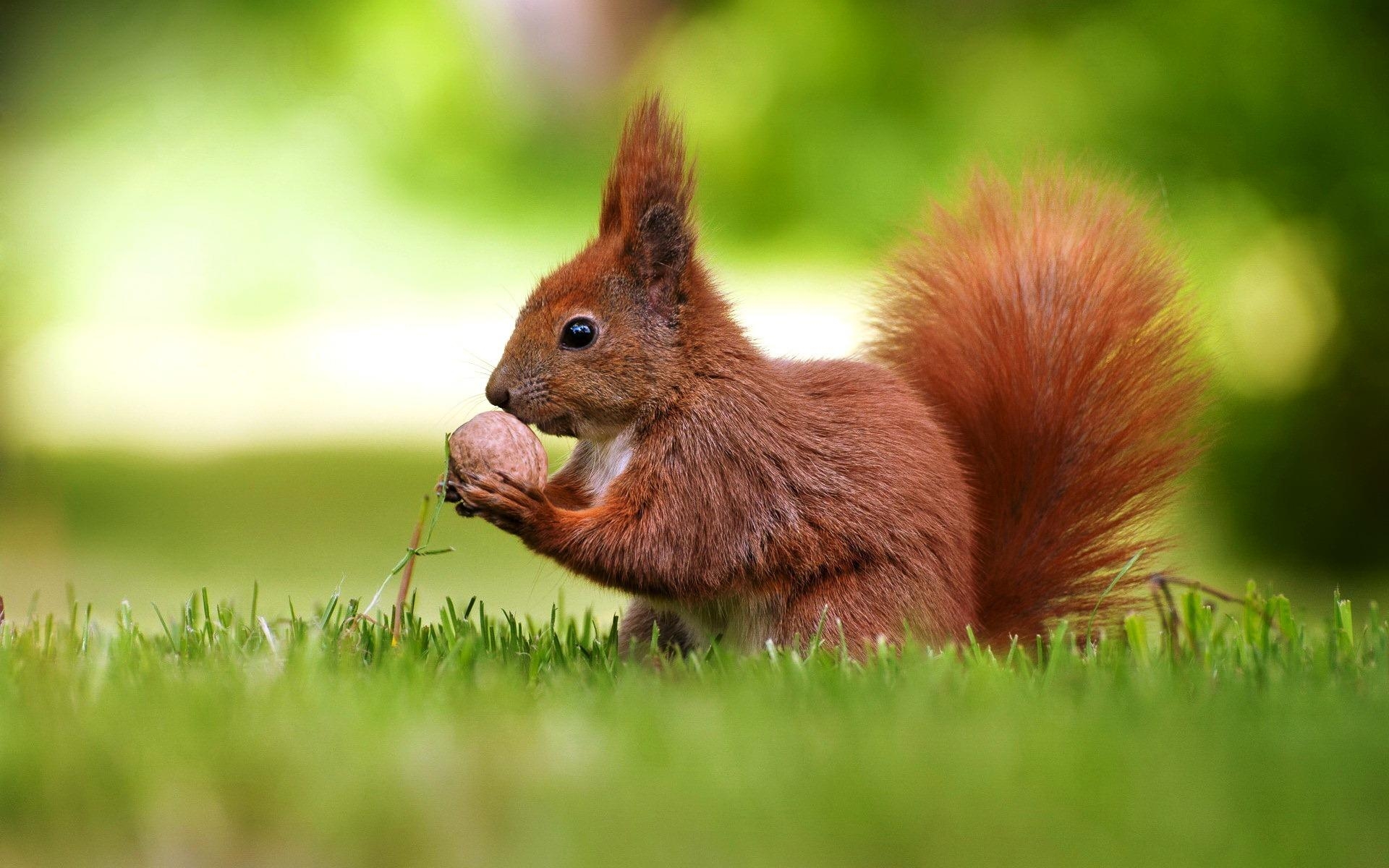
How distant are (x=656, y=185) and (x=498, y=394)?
46 cm

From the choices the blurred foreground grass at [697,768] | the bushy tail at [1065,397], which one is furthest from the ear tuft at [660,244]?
the blurred foreground grass at [697,768]

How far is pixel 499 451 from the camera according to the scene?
2.14 meters

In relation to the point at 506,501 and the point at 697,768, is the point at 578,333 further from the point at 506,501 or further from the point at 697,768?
the point at 697,768

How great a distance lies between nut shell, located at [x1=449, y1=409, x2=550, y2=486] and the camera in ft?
7.01

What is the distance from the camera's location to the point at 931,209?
8.68 ft

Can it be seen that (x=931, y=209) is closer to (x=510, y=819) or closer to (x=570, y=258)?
(x=570, y=258)

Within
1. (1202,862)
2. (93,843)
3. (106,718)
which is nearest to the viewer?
(1202,862)

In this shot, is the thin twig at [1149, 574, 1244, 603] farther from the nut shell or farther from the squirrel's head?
the nut shell

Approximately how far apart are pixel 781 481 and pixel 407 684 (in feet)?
2.34

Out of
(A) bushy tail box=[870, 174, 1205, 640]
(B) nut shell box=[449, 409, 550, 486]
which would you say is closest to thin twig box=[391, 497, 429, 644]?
(B) nut shell box=[449, 409, 550, 486]

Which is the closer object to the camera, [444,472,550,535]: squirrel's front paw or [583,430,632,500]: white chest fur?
[444,472,550,535]: squirrel's front paw

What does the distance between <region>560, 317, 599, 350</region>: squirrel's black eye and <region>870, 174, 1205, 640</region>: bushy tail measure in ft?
2.31

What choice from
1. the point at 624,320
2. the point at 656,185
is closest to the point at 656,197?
the point at 656,185

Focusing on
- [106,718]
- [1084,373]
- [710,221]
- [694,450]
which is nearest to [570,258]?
[710,221]
